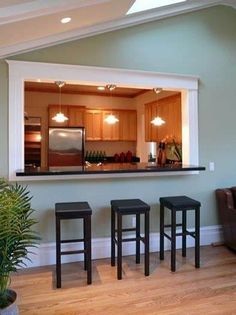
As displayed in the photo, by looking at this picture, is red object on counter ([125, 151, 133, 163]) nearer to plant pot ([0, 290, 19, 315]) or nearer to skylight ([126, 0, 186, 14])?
skylight ([126, 0, 186, 14])

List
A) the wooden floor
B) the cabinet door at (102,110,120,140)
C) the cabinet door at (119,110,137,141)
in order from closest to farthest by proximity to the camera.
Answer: the wooden floor, the cabinet door at (102,110,120,140), the cabinet door at (119,110,137,141)

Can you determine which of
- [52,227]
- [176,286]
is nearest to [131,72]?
[52,227]

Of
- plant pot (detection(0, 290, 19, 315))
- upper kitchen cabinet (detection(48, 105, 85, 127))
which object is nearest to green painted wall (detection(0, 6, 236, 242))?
plant pot (detection(0, 290, 19, 315))

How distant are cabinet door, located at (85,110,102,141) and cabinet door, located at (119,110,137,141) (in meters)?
0.59

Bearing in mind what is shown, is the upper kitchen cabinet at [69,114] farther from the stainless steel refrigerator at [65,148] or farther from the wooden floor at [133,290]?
the wooden floor at [133,290]

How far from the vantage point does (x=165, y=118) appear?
18.8ft

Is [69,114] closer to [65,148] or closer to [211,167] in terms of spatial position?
[65,148]

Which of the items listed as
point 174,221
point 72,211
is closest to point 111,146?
point 174,221

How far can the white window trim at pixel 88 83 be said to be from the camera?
3281mm

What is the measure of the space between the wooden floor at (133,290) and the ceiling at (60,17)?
2.39 metres

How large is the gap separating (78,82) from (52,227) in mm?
1737

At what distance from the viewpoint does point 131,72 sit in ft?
12.0

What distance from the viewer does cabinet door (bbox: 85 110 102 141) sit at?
735cm

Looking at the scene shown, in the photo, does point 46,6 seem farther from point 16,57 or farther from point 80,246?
point 80,246
